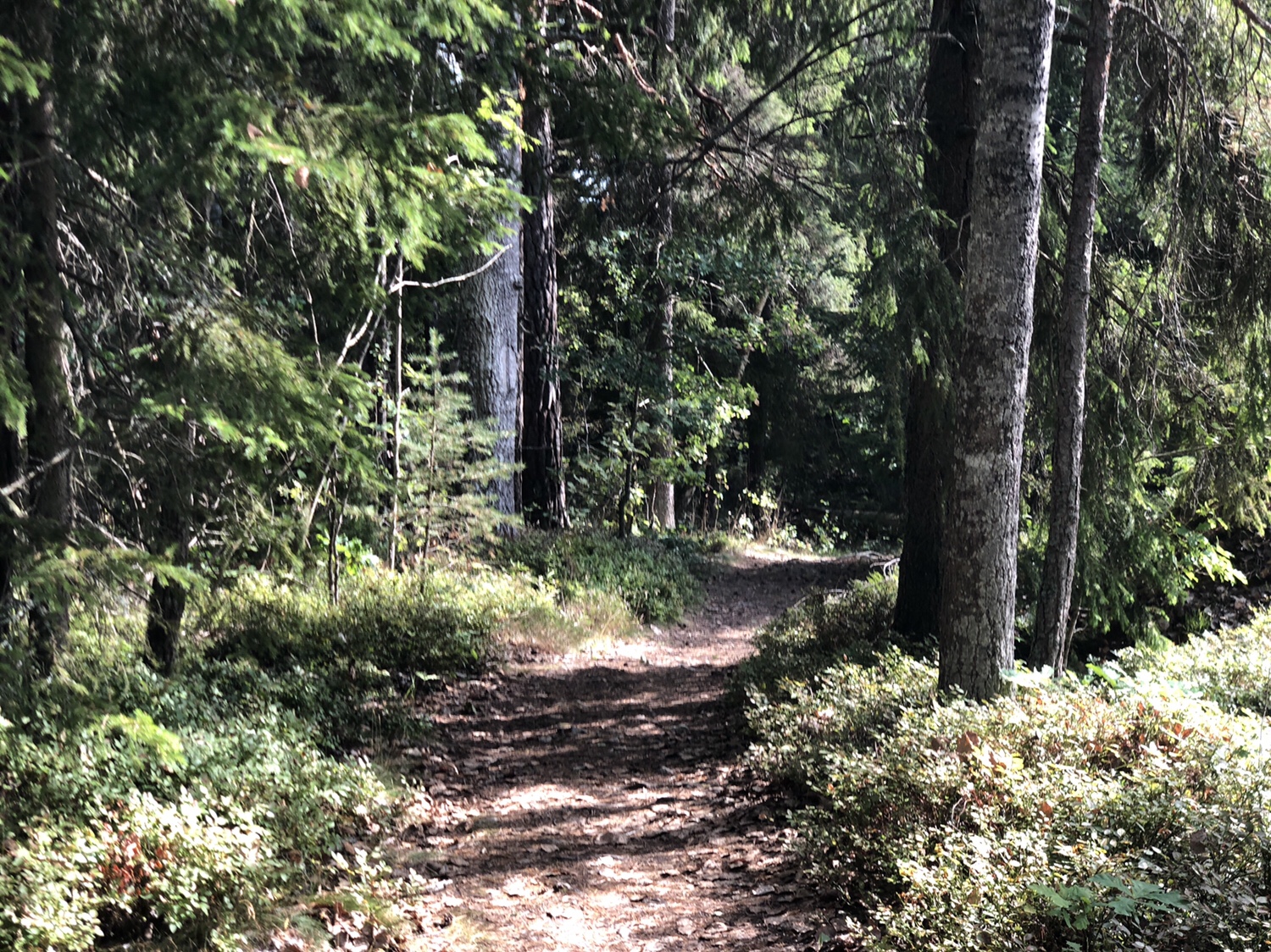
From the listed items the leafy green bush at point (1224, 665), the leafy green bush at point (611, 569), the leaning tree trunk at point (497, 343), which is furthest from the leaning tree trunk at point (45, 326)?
the leaning tree trunk at point (497, 343)

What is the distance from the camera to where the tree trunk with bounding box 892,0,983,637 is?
8.48m

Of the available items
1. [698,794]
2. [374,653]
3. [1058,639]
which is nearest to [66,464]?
[374,653]

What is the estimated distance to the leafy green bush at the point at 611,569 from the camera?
12.6 meters

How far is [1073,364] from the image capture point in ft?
24.3

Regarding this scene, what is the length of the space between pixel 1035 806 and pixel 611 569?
935 cm

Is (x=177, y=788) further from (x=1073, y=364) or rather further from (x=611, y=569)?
(x=611, y=569)

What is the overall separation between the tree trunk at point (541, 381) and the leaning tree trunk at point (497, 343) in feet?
5.95

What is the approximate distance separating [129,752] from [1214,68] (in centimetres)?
950

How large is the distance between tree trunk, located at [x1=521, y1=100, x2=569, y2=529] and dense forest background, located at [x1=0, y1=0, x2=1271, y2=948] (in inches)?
2.4

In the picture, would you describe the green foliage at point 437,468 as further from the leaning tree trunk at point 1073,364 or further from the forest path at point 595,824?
the leaning tree trunk at point 1073,364

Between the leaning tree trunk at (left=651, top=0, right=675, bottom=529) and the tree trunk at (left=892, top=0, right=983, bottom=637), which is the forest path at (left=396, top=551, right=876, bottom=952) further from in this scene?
the leaning tree trunk at (left=651, top=0, right=675, bottom=529)

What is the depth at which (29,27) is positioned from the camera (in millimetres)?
4594

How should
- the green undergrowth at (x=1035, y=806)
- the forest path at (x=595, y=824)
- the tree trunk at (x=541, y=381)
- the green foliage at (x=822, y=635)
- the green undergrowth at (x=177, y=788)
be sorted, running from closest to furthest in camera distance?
the green undergrowth at (x=1035, y=806) → the green undergrowth at (x=177, y=788) → the forest path at (x=595, y=824) → the green foliage at (x=822, y=635) → the tree trunk at (x=541, y=381)

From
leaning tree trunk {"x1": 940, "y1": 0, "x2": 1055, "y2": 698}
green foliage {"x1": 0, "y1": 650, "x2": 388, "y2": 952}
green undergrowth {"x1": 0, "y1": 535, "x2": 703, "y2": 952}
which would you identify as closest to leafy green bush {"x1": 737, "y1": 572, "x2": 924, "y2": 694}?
leaning tree trunk {"x1": 940, "y1": 0, "x2": 1055, "y2": 698}
